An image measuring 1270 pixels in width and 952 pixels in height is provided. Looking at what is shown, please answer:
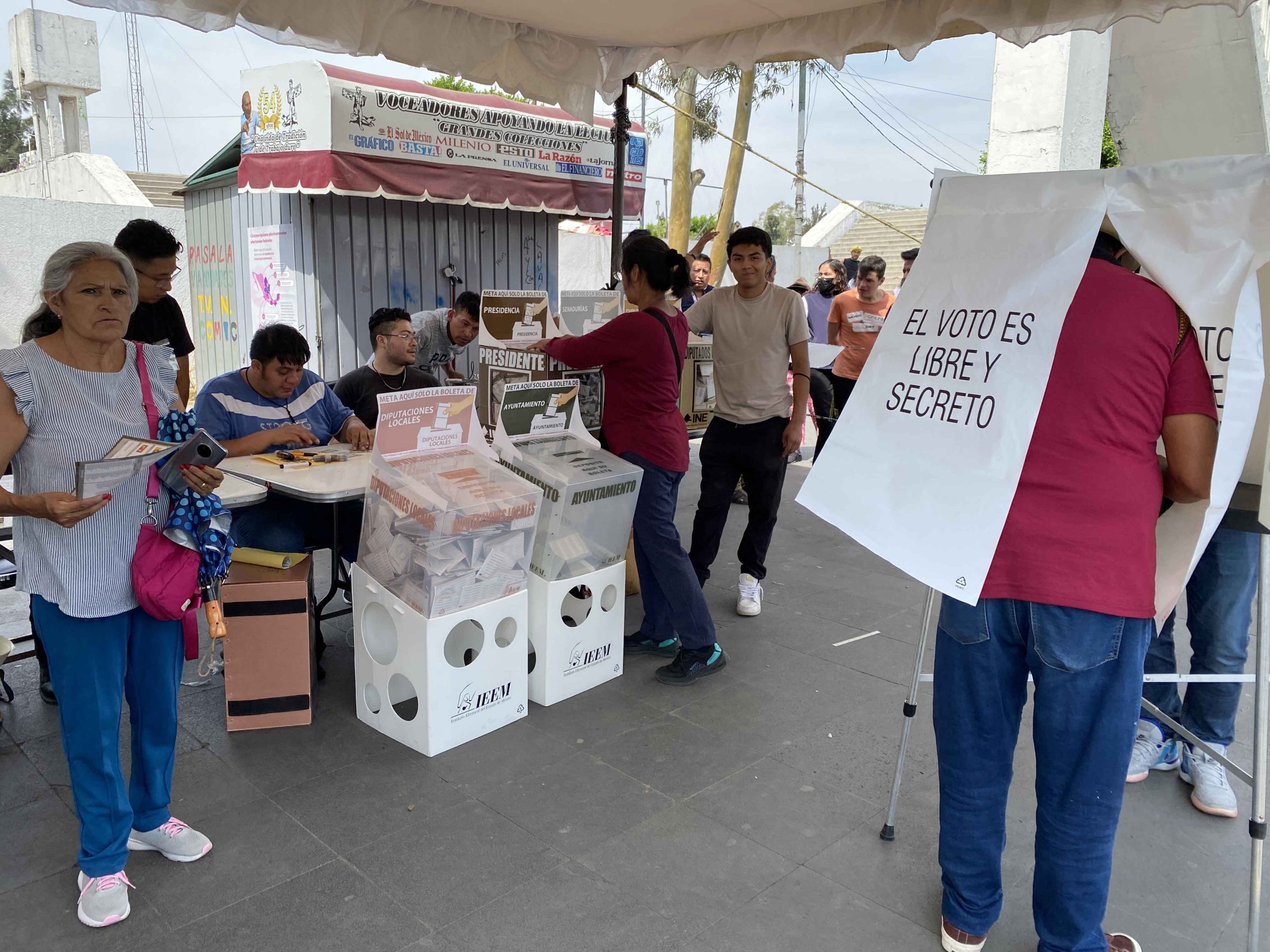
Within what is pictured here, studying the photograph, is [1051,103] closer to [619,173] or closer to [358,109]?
[619,173]

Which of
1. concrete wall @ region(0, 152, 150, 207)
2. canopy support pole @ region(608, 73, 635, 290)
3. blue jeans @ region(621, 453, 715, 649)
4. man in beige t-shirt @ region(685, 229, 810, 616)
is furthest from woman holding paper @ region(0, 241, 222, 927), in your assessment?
concrete wall @ region(0, 152, 150, 207)

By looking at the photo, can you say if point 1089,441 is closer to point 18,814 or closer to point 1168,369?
point 1168,369

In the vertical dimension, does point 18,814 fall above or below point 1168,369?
below

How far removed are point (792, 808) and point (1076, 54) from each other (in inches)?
192

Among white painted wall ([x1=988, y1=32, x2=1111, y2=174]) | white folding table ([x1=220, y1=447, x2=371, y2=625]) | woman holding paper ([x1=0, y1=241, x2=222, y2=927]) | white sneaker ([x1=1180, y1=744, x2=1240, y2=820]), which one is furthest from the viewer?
white painted wall ([x1=988, y1=32, x2=1111, y2=174])

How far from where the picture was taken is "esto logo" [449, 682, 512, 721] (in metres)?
3.15

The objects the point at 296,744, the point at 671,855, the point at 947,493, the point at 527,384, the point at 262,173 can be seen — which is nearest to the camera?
Answer: the point at 947,493

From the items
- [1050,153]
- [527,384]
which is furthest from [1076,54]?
[527,384]

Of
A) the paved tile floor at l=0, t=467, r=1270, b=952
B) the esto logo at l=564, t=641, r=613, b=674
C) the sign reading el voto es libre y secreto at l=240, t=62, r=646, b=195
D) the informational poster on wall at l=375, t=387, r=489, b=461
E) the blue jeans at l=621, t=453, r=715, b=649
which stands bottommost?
the paved tile floor at l=0, t=467, r=1270, b=952

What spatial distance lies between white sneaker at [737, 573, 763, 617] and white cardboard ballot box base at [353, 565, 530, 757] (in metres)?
1.46

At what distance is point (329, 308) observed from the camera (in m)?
7.55

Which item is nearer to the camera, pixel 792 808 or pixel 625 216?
pixel 792 808

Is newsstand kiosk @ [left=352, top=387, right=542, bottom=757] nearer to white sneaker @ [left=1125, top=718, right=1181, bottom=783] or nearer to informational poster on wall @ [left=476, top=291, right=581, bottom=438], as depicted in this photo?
informational poster on wall @ [left=476, top=291, right=581, bottom=438]

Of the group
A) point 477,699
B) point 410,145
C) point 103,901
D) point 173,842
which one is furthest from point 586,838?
point 410,145
